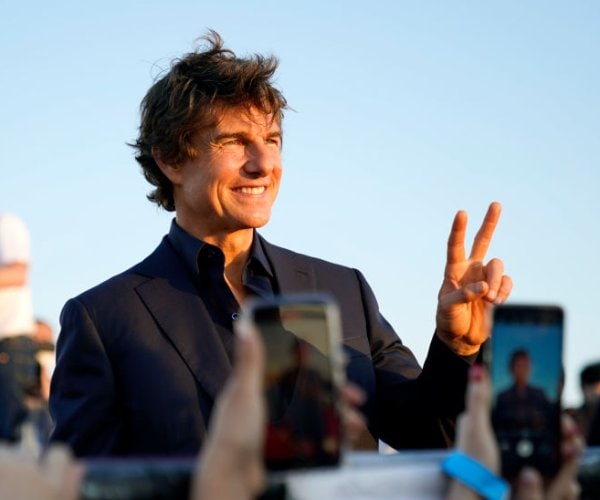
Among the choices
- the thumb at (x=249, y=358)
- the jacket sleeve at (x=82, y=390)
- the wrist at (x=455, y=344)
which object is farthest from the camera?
the wrist at (x=455, y=344)

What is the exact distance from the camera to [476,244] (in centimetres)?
352

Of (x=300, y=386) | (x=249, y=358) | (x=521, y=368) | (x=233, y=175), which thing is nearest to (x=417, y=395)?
(x=233, y=175)

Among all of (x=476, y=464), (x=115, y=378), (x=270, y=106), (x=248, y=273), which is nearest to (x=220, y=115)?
(x=270, y=106)

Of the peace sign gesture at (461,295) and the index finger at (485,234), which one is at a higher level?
the index finger at (485,234)

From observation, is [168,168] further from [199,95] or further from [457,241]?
[457,241]

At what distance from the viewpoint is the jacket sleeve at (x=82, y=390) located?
325 cm

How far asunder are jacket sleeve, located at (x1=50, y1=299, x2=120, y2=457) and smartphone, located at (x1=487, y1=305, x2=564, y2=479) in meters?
1.63

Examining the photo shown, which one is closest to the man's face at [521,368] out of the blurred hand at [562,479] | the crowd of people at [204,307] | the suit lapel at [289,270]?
the blurred hand at [562,479]

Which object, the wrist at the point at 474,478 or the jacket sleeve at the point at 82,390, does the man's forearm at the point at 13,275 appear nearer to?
the jacket sleeve at the point at 82,390

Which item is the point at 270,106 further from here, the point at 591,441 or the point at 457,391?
the point at 591,441

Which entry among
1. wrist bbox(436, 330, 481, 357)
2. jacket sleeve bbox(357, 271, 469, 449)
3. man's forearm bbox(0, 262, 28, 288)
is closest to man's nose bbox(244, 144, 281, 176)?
jacket sleeve bbox(357, 271, 469, 449)

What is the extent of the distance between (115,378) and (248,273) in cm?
68

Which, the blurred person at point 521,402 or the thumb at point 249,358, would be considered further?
the blurred person at point 521,402

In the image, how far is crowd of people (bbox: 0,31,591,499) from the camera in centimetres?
328
